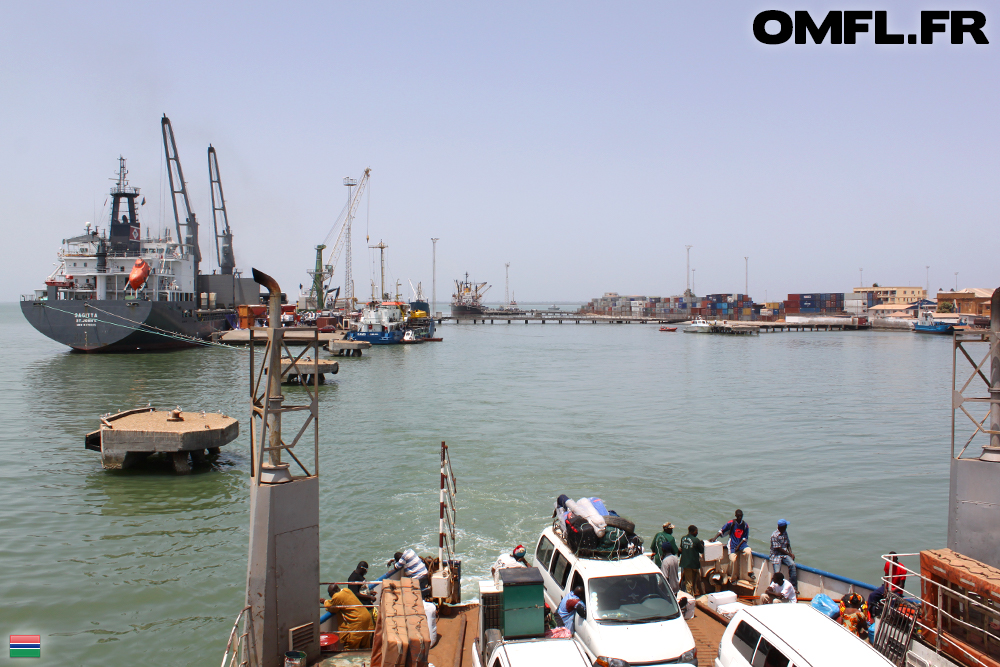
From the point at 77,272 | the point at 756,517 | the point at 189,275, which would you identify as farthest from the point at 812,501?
the point at 189,275

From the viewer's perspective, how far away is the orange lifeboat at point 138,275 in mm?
57062

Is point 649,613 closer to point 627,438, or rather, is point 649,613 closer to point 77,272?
point 627,438

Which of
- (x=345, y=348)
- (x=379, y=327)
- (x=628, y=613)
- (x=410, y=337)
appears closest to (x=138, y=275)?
(x=345, y=348)

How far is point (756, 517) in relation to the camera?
17.2 m

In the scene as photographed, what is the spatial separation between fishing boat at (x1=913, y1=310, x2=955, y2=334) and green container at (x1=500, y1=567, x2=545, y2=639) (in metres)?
122

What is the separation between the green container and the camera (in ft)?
24.0

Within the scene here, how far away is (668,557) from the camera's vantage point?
909cm

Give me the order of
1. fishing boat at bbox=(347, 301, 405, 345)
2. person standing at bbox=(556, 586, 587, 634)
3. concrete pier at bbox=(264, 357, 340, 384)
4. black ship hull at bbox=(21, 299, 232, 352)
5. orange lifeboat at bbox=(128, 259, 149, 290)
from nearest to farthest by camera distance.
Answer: person standing at bbox=(556, 586, 587, 634), concrete pier at bbox=(264, 357, 340, 384), orange lifeboat at bbox=(128, 259, 149, 290), black ship hull at bbox=(21, 299, 232, 352), fishing boat at bbox=(347, 301, 405, 345)

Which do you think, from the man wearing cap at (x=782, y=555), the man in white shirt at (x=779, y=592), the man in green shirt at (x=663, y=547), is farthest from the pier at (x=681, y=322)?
the man in white shirt at (x=779, y=592)

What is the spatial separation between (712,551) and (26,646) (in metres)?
11.1

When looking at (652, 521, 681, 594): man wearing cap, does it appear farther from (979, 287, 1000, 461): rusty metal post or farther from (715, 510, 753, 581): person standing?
(979, 287, 1000, 461): rusty metal post

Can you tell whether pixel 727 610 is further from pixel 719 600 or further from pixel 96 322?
pixel 96 322

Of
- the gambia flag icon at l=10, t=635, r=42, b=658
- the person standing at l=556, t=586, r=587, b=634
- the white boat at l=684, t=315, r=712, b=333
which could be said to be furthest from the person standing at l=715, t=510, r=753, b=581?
the white boat at l=684, t=315, r=712, b=333

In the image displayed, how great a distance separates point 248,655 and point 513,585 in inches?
115
